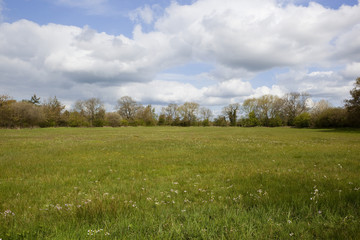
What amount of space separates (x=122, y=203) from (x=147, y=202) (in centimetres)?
66

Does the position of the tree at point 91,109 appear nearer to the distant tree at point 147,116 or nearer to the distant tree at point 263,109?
the distant tree at point 147,116

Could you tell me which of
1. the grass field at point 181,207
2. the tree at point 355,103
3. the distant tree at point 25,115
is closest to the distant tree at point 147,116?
the distant tree at point 25,115

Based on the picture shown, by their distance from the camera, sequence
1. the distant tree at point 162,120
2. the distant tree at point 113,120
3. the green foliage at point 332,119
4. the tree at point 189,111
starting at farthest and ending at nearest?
the tree at point 189,111 < the distant tree at point 162,120 < the distant tree at point 113,120 < the green foliage at point 332,119

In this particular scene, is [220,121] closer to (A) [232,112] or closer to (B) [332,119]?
(A) [232,112]

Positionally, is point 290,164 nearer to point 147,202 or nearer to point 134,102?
point 147,202

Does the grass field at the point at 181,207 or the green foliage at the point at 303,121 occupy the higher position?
the green foliage at the point at 303,121

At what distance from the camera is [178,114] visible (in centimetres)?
13062

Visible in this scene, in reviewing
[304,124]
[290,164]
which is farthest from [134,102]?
[290,164]

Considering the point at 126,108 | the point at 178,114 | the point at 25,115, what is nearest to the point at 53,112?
the point at 25,115

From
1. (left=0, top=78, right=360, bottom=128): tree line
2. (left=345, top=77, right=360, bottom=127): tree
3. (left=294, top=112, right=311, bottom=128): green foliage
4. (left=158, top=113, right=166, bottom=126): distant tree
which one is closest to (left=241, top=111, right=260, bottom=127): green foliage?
(left=0, top=78, right=360, bottom=128): tree line

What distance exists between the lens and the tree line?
219ft

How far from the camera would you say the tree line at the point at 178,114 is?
66750mm

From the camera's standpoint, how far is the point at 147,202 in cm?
539

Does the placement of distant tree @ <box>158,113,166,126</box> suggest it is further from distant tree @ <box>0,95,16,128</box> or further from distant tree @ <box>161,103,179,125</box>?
distant tree @ <box>0,95,16,128</box>
